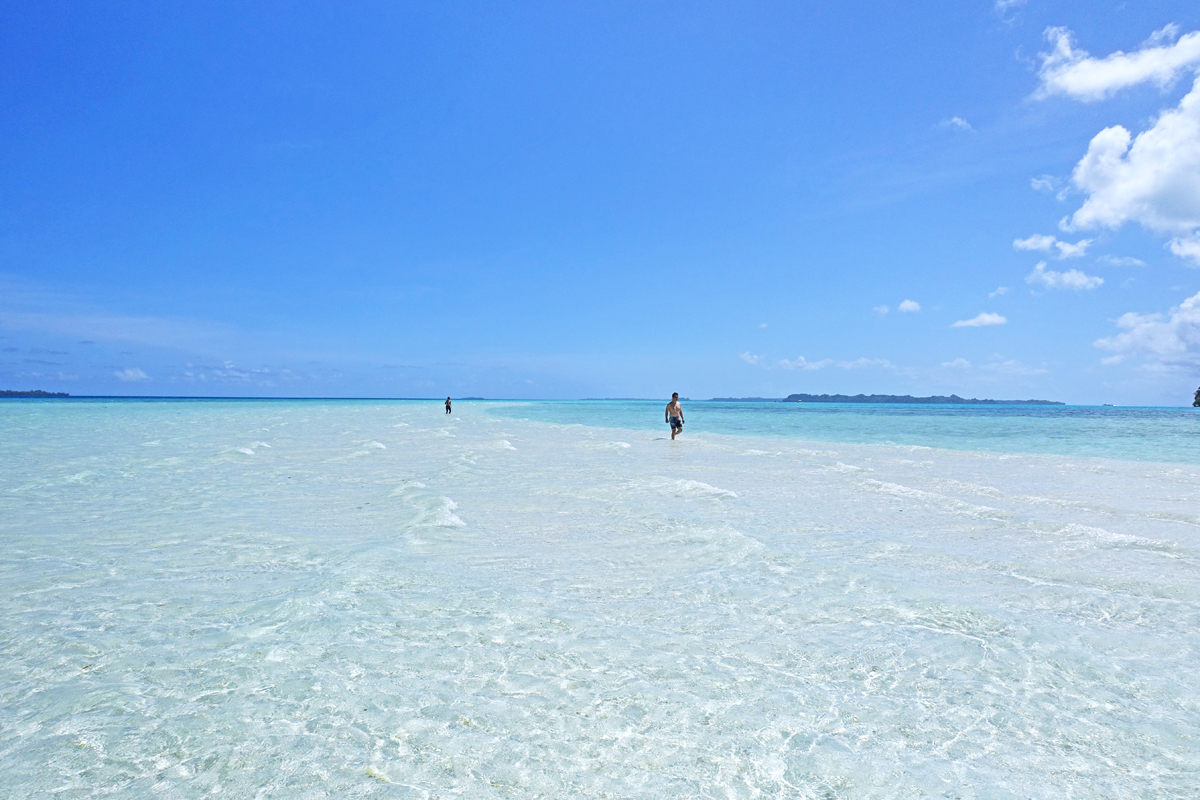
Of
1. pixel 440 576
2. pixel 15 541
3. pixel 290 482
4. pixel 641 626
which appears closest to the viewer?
pixel 641 626

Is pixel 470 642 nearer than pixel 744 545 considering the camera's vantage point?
Yes

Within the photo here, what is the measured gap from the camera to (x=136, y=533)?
10195 mm

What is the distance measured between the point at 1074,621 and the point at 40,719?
9.59 m

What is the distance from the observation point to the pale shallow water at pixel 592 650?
4.09 meters

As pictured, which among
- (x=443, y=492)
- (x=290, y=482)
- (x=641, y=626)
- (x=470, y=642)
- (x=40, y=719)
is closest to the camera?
(x=40, y=719)

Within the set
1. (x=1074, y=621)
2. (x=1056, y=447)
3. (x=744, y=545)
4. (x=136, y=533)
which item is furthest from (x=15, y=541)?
(x=1056, y=447)

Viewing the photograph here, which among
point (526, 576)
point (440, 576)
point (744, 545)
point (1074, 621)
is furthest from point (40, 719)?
point (1074, 621)

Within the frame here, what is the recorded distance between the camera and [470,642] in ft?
19.9

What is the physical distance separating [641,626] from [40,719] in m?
4.96

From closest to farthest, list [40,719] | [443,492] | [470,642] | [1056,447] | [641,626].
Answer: [40,719]
[470,642]
[641,626]
[443,492]
[1056,447]

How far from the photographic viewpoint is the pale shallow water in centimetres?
409

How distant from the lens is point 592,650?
5938 mm

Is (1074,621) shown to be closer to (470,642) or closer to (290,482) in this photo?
(470,642)

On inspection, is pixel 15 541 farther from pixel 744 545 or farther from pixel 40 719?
pixel 744 545
